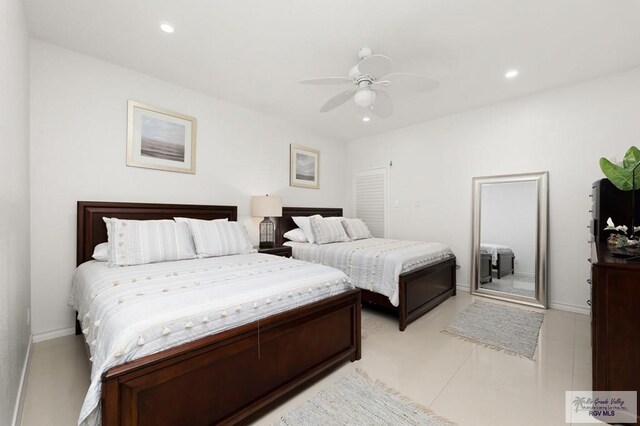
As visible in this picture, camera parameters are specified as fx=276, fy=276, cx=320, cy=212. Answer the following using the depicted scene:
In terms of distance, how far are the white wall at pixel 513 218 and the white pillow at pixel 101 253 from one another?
4540 millimetres

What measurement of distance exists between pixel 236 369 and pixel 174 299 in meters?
0.51

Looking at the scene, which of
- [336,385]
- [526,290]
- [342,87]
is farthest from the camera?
[526,290]

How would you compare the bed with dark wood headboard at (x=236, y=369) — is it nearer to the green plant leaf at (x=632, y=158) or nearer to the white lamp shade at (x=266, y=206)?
the white lamp shade at (x=266, y=206)

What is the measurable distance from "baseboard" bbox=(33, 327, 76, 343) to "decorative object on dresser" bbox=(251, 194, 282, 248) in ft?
7.07

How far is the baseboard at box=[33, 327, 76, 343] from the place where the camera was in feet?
8.20

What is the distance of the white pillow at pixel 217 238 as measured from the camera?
2791 mm

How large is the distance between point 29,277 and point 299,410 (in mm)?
2562

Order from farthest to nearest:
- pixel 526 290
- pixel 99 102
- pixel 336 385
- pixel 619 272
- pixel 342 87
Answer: pixel 526 290
pixel 342 87
pixel 99 102
pixel 336 385
pixel 619 272

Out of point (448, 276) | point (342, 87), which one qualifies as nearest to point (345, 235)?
point (448, 276)

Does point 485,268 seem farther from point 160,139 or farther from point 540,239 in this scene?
point 160,139

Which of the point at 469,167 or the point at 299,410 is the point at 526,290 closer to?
the point at 469,167

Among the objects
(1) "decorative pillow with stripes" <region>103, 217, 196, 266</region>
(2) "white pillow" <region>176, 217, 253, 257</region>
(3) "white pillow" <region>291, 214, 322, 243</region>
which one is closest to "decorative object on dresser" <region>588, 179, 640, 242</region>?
(3) "white pillow" <region>291, 214, 322, 243</region>

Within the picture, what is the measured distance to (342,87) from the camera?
337 centimetres

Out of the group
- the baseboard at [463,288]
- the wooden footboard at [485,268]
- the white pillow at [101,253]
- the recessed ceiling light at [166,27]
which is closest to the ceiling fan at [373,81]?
the recessed ceiling light at [166,27]
